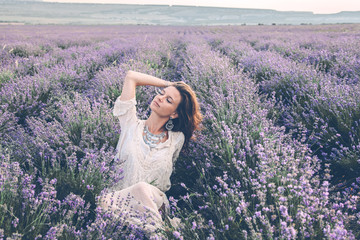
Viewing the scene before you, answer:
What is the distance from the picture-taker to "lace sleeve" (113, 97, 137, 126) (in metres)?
2.19

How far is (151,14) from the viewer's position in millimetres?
150625

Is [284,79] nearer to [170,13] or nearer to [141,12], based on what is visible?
[141,12]

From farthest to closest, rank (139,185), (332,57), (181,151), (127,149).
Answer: (332,57) → (181,151) → (127,149) → (139,185)

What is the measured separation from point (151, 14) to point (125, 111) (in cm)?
16090

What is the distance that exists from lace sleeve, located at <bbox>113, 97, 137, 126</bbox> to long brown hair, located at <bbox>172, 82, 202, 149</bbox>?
37 centimetres

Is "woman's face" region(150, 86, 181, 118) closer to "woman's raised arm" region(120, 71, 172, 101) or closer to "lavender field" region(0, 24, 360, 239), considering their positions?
"woman's raised arm" region(120, 71, 172, 101)

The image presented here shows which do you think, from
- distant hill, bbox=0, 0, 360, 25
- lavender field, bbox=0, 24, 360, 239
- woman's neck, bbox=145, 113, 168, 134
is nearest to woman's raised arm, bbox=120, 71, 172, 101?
woman's neck, bbox=145, 113, 168, 134

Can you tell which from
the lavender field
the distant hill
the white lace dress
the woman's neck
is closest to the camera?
the lavender field

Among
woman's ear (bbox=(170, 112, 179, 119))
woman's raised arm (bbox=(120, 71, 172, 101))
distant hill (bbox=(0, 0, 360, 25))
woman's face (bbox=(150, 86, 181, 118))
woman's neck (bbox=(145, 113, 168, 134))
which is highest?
distant hill (bbox=(0, 0, 360, 25))

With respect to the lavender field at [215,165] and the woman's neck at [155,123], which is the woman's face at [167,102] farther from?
the lavender field at [215,165]

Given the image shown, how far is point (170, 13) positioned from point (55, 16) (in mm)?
65187

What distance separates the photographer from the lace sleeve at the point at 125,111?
2189 mm

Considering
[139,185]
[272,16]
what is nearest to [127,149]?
[139,185]

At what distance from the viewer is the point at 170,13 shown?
520 feet
